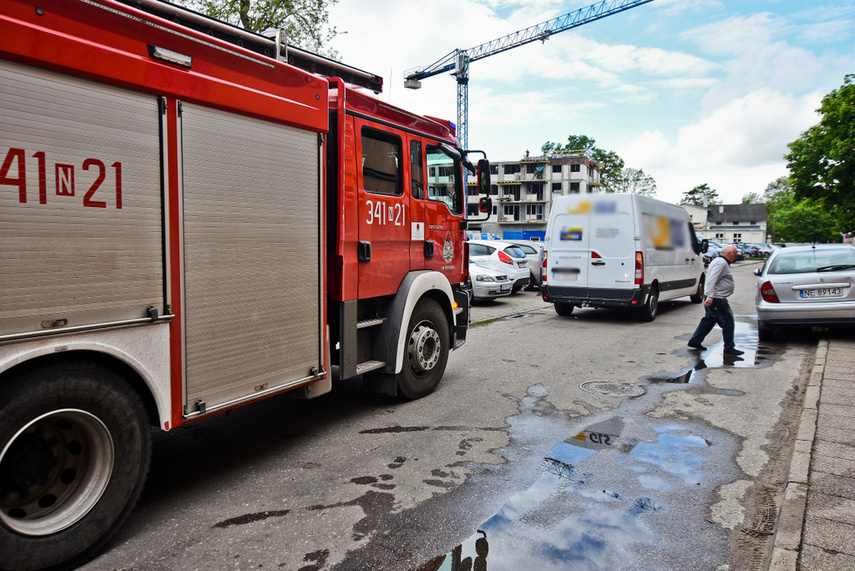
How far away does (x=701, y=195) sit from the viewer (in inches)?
4988

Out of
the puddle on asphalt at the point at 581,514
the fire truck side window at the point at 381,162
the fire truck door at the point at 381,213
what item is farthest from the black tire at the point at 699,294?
the fire truck side window at the point at 381,162

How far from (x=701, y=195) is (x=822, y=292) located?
433 feet

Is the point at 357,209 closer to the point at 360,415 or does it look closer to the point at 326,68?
the point at 326,68

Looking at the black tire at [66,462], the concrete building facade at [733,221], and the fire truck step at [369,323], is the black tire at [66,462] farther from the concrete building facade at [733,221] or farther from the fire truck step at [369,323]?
the concrete building facade at [733,221]

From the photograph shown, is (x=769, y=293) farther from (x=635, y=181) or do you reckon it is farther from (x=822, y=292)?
(x=635, y=181)

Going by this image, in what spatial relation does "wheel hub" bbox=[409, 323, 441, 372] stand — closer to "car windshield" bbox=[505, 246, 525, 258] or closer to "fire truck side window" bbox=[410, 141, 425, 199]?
"fire truck side window" bbox=[410, 141, 425, 199]

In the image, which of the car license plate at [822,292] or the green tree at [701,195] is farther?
the green tree at [701,195]

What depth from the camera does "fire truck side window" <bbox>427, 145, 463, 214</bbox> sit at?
6.06 m

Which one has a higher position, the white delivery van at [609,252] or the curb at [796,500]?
the white delivery van at [609,252]

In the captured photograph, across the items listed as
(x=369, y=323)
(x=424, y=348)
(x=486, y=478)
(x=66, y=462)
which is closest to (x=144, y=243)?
(x=66, y=462)

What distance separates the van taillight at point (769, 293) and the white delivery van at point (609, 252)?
224 centimetres

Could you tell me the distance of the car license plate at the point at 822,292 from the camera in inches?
336

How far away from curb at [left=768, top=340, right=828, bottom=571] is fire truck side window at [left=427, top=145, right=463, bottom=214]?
12.8 feet

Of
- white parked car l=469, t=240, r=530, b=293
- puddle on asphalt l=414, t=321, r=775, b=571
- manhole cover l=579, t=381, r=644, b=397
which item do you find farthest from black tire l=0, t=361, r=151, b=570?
white parked car l=469, t=240, r=530, b=293
